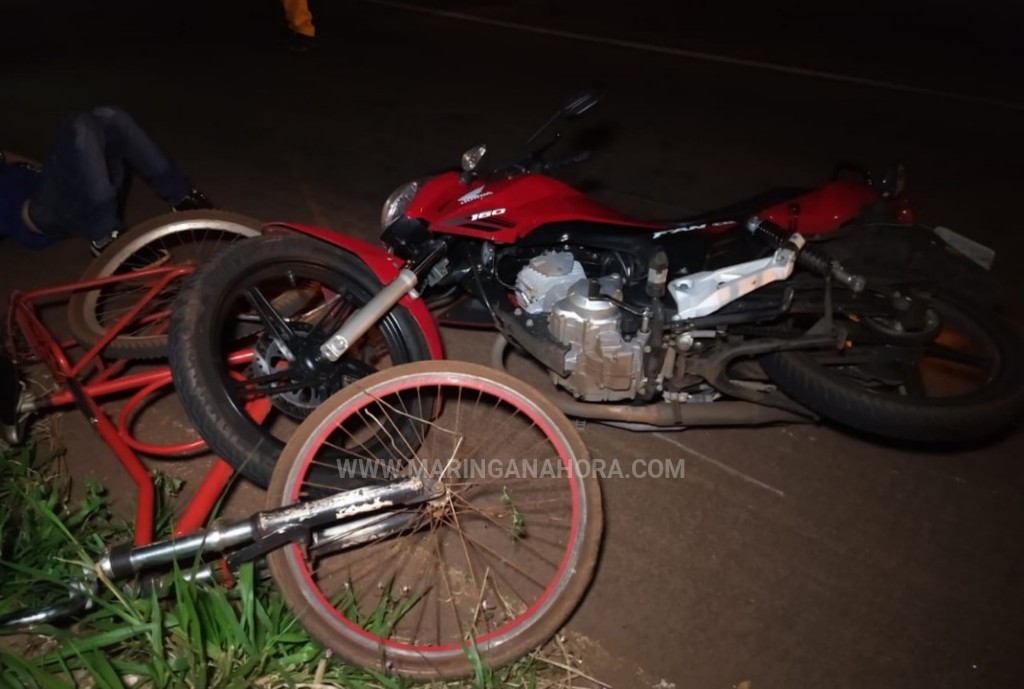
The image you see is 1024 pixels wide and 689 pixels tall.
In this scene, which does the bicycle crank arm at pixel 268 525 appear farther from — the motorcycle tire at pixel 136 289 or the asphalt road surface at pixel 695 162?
the motorcycle tire at pixel 136 289

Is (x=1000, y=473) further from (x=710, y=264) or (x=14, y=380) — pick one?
(x=14, y=380)

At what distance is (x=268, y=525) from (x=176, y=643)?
20.9 inches

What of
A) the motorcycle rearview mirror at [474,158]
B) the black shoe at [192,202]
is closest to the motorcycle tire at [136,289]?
the black shoe at [192,202]

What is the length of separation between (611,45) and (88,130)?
6185mm

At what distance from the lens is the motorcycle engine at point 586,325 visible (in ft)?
8.06

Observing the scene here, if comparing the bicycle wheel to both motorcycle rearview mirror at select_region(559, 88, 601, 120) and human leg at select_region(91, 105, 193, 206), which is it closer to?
motorcycle rearview mirror at select_region(559, 88, 601, 120)

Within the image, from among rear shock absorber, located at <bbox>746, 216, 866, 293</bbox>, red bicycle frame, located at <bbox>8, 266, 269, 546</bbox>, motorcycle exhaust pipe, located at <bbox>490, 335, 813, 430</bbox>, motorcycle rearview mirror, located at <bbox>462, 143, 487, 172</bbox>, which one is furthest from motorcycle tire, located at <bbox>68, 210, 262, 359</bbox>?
rear shock absorber, located at <bbox>746, 216, 866, 293</bbox>

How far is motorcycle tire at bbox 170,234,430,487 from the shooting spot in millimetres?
2375

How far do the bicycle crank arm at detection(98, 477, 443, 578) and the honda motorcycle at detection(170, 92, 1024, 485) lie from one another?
318 mm

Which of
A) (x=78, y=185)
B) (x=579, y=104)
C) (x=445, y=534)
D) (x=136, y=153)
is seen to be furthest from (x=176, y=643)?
(x=136, y=153)

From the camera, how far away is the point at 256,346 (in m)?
2.75

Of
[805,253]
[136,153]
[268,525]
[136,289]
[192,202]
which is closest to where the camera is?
[268,525]

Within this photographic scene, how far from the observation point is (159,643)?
2.13 m

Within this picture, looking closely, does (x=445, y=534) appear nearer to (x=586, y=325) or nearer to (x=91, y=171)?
(x=586, y=325)
